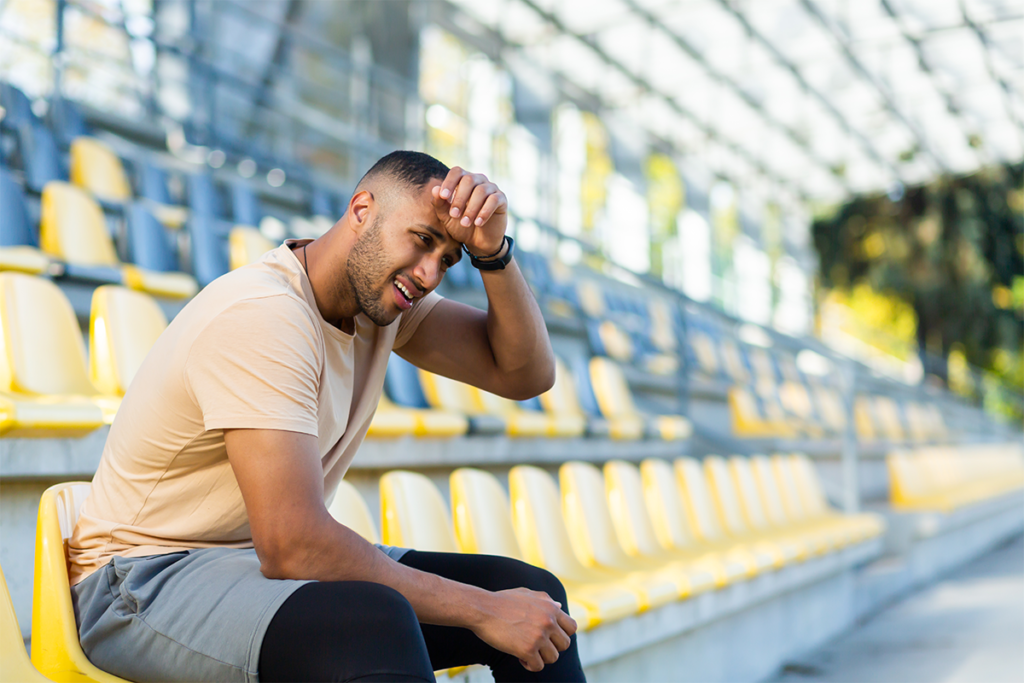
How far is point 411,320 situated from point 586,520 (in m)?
1.05

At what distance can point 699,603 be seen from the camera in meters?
2.19

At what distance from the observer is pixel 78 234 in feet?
9.19

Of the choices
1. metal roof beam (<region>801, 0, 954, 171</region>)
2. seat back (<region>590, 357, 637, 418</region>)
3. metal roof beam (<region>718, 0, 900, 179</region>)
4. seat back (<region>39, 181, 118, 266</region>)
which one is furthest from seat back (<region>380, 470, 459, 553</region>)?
metal roof beam (<region>801, 0, 954, 171</region>)

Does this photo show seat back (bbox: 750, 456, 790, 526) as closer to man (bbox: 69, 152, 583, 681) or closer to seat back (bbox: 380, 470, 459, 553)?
seat back (bbox: 380, 470, 459, 553)

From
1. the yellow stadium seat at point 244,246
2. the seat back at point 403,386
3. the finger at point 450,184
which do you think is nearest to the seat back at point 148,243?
the yellow stadium seat at point 244,246

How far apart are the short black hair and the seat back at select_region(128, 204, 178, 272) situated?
6.56 ft

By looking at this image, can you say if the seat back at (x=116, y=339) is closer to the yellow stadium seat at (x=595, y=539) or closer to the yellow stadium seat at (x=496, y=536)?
the yellow stadium seat at (x=496, y=536)

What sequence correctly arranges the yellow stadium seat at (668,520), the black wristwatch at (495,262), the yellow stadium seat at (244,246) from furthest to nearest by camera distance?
the yellow stadium seat at (244,246) → the yellow stadium seat at (668,520) → the black wristwatch at (495,262)

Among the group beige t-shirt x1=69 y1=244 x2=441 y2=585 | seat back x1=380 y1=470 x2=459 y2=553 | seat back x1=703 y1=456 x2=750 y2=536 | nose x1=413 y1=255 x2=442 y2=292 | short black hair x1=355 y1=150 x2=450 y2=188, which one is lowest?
seat back x1=703 y1=456 x2=750 y2=536

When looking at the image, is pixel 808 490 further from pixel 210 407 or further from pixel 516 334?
pixel 210 407

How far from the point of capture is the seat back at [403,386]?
2645mm

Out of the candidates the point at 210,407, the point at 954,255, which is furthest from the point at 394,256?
the point at 954,255

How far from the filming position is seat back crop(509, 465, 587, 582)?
1959mm

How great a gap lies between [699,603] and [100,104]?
174 inches
